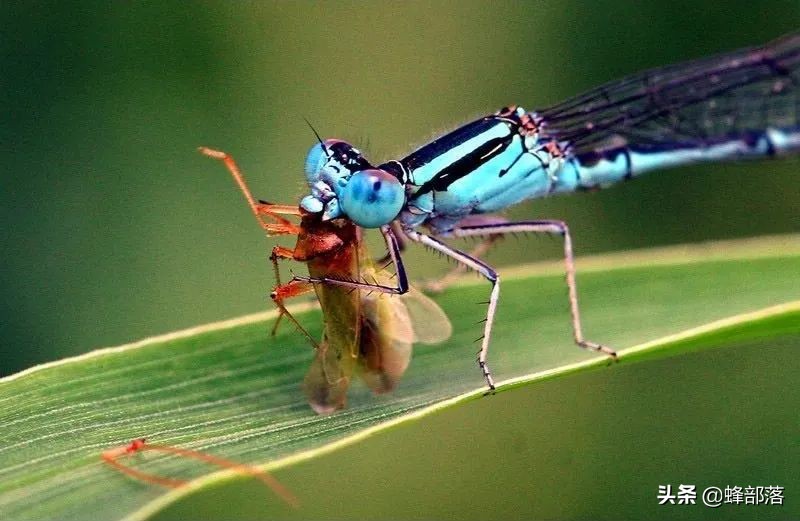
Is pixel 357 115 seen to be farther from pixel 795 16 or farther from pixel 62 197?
pixel 795 16

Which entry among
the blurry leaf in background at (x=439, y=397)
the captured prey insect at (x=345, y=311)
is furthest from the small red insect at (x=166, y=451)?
the captured prey insect at (x=345, y=311)

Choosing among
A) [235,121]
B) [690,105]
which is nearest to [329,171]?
[690,105]

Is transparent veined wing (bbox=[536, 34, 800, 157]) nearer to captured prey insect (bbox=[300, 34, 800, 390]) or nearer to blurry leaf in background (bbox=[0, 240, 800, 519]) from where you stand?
captured prey insect (bbox=[300, 34, 800, 390])

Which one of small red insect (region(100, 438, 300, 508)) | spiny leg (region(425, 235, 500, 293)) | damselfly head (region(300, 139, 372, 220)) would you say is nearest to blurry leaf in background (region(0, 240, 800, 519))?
small red insect (region(100, 438, 300, 508))

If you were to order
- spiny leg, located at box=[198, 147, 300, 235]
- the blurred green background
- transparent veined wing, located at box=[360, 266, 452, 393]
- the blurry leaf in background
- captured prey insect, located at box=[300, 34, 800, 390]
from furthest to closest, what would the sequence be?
the blurred green background, captured prey insect, located at box=[300, 34, 800, 390], transparent veined wing, located at box=[360, 266, 452, 393], spiny leg, located at box=[198, 147, 300, 235], the blurry leaf in background

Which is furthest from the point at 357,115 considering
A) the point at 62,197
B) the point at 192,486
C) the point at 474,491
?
the point at 192,486

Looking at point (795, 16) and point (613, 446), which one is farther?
point (795, 16)

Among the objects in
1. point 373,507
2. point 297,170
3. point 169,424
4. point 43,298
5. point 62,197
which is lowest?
point 169,424

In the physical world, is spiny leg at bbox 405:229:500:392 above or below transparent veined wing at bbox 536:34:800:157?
below
